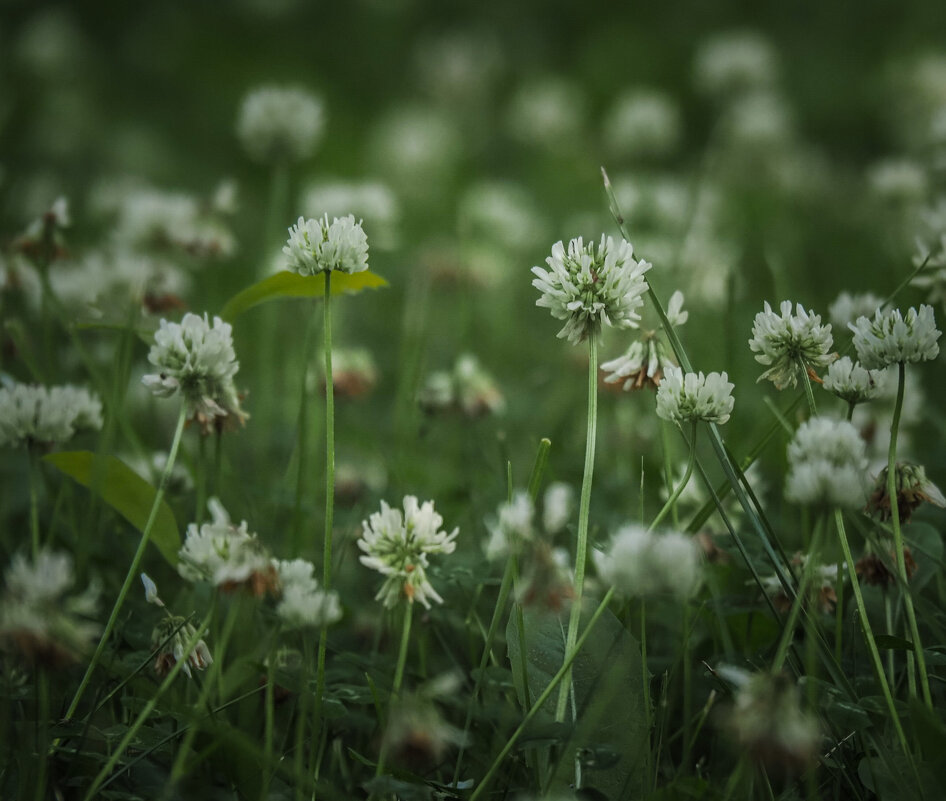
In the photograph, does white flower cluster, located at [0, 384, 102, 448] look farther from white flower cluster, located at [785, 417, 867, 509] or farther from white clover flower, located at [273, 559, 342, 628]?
white flower cluster, located at [785, 417, 867, 509]

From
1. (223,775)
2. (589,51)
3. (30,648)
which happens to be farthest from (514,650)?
(589,51)

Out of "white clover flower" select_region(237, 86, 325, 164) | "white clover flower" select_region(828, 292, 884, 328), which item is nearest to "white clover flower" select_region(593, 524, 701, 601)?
"white clover flower" select_region(828, 292, 884, 328)

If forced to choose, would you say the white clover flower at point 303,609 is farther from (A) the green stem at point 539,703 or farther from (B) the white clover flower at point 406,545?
(A) the green stem at point 539,703

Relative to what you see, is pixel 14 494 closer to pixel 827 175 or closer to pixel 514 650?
pixel 514 650

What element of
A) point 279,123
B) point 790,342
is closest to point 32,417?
point 790,342

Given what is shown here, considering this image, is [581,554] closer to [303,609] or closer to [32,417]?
[303,609]

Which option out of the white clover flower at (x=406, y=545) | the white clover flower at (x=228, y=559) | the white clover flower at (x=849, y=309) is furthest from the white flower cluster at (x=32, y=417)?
the white clover flower at (x=849, y=309)
